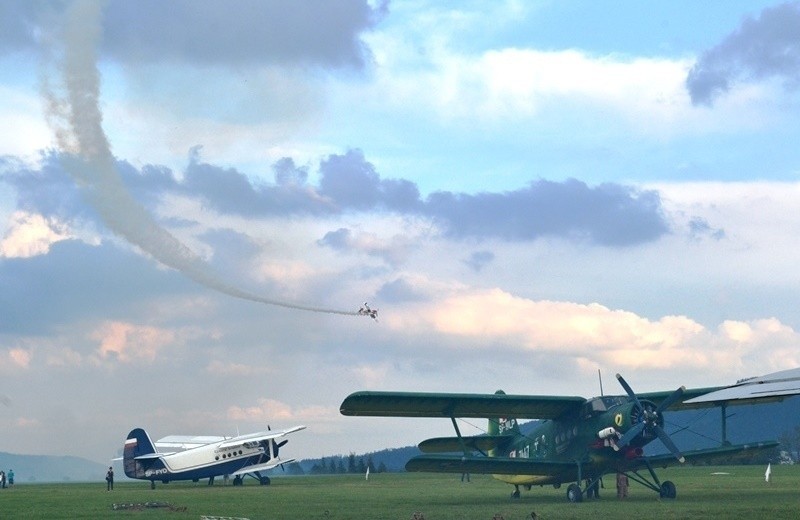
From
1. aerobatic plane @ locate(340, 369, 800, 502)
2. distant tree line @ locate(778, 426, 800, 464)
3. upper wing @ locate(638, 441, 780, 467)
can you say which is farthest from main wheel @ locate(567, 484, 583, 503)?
distant tree line @ locate(778, 426, 800, 464)

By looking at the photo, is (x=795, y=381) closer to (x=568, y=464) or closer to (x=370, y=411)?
(x=568, y=464)

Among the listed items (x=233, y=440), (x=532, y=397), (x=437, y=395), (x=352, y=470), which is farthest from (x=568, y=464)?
(x=352, y=470)

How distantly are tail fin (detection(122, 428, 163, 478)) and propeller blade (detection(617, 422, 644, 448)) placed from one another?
3534 centimetres

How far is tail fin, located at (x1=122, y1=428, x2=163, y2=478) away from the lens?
63969 millimetres

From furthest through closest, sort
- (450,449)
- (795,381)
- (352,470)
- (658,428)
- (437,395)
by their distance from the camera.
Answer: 1. (352,470)
2. (450,449)
3. (437,395)
4. (658,428)
5. (795,381)

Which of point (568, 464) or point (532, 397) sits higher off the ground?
point (532, 397)

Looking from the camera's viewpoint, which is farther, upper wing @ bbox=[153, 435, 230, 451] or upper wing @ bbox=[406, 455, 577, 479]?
upper wing @ bbox=[153, 435, 230, 451]

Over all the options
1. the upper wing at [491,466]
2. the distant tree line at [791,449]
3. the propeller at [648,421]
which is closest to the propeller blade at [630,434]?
the propeller at [648,421]

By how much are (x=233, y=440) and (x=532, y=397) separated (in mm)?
32264

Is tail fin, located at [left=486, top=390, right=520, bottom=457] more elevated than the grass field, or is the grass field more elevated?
tail fin, located at [left=486, top=390, right=520, bottom=457]

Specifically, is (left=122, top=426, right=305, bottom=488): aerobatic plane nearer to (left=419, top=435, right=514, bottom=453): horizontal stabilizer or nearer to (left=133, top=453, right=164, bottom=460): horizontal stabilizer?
(left=133, top=453, right=164, bottom=460): horizontal stabilizer

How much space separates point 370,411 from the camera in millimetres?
38594

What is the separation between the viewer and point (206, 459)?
6506cm

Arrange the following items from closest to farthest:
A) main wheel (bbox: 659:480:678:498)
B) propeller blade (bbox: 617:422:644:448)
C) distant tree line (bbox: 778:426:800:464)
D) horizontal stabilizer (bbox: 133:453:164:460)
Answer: main wheel (bbox: 659:480:678:498) → propeller blade (bbox: 617:422:644:448) → horizontal stabilizer (bbox: 133:453:164:460) → distant tree line (bbox: 778:426:800:464)
